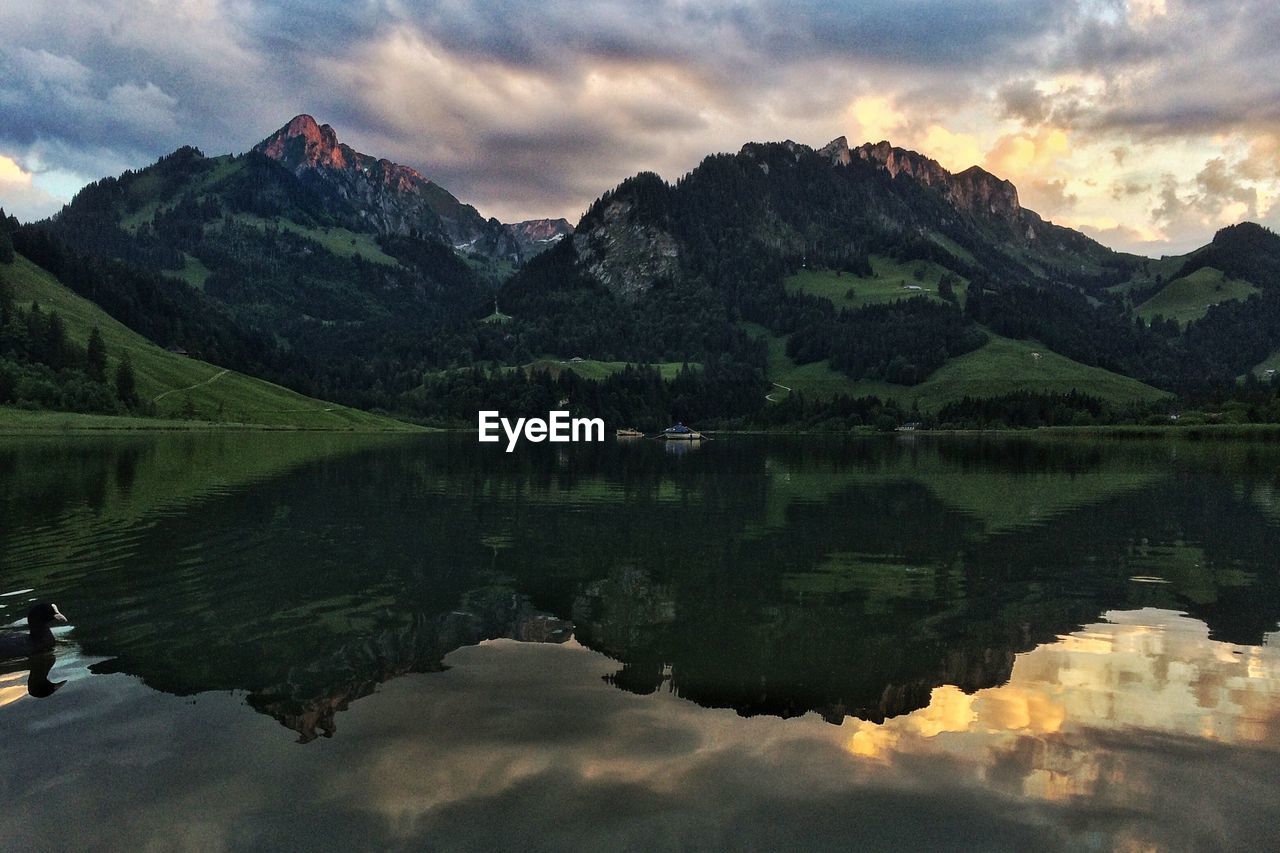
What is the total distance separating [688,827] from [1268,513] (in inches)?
2664

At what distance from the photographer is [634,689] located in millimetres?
20703

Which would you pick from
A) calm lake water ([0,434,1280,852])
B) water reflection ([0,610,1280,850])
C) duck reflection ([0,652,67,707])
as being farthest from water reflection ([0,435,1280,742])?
water reflection ([0,610,1280,850])

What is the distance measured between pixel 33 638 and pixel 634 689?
697 inches

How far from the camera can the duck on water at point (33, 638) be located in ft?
74.1

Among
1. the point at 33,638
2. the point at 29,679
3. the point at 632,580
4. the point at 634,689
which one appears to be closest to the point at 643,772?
the point at 634,689

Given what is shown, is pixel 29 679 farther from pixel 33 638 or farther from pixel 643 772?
pixel 643 772

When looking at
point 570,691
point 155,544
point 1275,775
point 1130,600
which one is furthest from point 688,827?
point 155,544

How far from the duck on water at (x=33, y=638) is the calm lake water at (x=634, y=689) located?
1.79 feet

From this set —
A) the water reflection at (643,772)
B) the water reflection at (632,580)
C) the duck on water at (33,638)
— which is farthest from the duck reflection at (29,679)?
the water reflection at (632,580)

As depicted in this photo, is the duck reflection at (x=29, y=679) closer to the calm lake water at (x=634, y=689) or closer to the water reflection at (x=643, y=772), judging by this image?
the calm lake water at (x=634, y=689)

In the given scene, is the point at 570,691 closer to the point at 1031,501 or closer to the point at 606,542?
the point at 606,542

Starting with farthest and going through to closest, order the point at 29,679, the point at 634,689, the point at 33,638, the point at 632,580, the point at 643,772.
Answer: the point at 632,580, the point at 33,638, the point at 29,679, the point at 634,689, the point at 643,772

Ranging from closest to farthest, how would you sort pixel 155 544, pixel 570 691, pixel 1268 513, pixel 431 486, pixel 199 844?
pixel 199 844
pixel 570 691
pixel 155 544
pixel 1268 513
pixel 431 486

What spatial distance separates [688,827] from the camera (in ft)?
44.3
